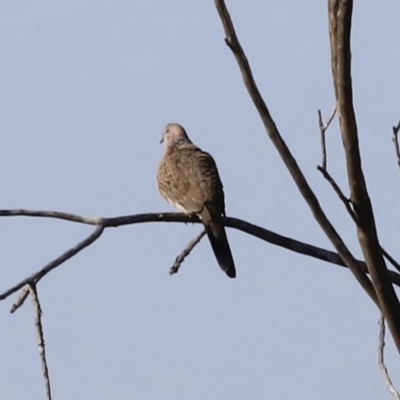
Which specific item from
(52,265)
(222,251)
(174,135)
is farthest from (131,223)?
(174,135)

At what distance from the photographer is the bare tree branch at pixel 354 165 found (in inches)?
104

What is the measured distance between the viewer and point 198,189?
250 inches

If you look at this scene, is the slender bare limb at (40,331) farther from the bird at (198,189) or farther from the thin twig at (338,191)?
the bird at (198,189)

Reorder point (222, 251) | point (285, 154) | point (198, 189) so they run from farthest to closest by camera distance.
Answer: point (198, 189)
point (222, 251)
point (285, 154)

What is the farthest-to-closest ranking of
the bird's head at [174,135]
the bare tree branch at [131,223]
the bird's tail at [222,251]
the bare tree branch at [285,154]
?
the bird's head at [174,135], the bird's tail at [222,251], the bare tree branch at [131,223], the bare tree branch at [285,154]

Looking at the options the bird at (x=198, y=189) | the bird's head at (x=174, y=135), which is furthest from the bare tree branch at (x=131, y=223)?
the bird's head at (x=174, y=135)

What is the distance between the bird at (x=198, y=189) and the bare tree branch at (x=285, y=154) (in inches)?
104

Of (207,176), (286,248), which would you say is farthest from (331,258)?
(207,176)

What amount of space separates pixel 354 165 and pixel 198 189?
3624 millimetres

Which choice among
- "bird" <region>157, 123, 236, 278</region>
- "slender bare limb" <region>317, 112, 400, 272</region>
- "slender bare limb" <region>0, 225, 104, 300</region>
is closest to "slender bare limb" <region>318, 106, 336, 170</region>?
"slender bare limb" <region>317, 112, 400, 272</region>

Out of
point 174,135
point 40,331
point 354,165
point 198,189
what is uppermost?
point 174,135

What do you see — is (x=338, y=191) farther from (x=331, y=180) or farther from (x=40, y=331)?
(x=40, y=331)

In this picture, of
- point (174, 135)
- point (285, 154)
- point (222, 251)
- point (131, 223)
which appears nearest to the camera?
Answer: point (285, 154)

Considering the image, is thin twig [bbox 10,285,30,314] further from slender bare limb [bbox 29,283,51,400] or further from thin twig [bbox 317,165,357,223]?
thin twig [bbox 317,165,357,223]
